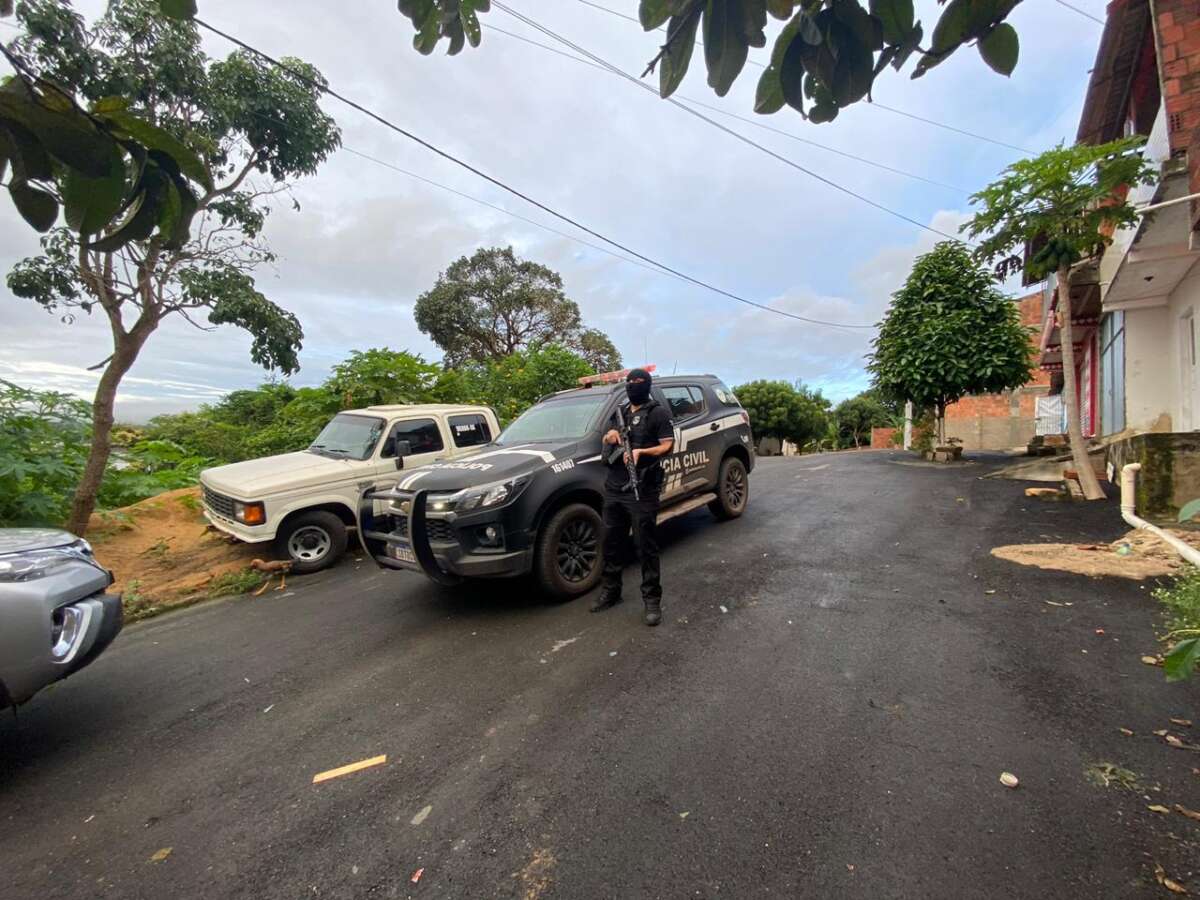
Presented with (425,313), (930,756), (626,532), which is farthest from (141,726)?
(425,313)

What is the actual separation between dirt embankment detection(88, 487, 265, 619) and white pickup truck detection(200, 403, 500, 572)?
0.56 m

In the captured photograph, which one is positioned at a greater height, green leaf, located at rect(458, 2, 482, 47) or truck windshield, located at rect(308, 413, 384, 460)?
green leaf, located at rect(458, 2, 482, 47)

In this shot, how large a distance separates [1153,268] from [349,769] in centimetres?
1127

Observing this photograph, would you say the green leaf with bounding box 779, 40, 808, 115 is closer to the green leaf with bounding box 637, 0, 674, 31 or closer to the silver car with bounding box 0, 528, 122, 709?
the green leaf with bounding box 637, 0, 674, 31

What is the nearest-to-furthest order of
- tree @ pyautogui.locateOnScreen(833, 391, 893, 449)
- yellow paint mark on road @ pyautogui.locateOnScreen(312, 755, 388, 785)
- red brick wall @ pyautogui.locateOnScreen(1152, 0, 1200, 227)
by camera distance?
1. yellow paint mark on road @ pyautogui.locateOnScreen(312, 755, 388, 785)
2. red brick wall @ pyautogui.locateOnScreen(1152, 0, 1200, 227)
3. tree @ pyautogui.locateOnScreen(833, 391, 893, 449)

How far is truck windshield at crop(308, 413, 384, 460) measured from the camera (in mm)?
6641

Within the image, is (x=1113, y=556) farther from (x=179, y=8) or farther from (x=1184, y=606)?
(x=179, y=8)

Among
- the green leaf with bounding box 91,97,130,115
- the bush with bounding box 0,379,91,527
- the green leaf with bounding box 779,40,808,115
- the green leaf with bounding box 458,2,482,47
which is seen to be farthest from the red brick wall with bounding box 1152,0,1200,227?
the bush with bounding box 0,379,91,527

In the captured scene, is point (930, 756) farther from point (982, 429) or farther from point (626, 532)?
→ point (982, 429)

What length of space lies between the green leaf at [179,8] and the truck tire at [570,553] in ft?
11.3

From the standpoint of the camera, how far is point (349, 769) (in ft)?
8.20

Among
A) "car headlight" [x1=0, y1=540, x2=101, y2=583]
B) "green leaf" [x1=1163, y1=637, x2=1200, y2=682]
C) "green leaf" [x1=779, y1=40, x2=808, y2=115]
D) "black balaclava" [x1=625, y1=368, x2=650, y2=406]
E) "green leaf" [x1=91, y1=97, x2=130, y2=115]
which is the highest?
"green leaf" [x1=779, y1=40, x2=808, y2=115]

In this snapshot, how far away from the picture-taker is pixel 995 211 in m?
7.41

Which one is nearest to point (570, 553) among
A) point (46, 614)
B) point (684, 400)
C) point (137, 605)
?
point (684, 400)
